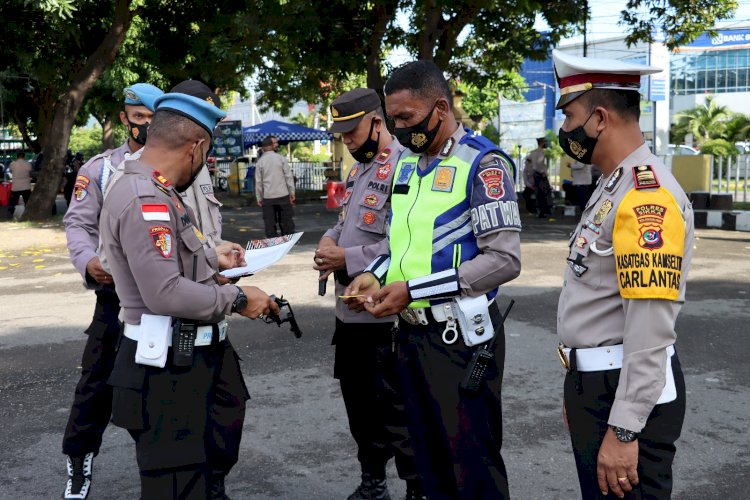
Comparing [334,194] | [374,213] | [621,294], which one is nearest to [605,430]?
[621,294]

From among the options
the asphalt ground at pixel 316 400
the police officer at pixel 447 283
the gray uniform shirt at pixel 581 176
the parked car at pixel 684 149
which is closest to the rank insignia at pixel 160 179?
the police officer at pixel 447 283

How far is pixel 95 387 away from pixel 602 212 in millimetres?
2687

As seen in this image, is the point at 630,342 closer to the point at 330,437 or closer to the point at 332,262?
the point at 332,262

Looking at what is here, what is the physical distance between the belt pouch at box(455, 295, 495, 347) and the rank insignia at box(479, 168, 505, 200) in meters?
0.38

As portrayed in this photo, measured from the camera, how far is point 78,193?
4215 mm

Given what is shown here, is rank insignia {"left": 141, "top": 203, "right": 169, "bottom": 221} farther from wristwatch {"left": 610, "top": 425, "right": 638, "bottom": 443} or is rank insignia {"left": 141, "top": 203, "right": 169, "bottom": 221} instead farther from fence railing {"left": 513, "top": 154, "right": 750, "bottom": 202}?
fence railing {"left": 513, "top": 154, "right": 750, "bottom": 202}

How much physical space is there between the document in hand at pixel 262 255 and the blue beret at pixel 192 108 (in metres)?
0.61

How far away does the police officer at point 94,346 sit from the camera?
4.00 m

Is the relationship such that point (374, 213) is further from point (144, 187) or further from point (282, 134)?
point (282, 134)

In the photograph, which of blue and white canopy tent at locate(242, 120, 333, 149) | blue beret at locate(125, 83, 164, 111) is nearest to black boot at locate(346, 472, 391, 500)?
blue beret at locate(125, 83, 164, 111)

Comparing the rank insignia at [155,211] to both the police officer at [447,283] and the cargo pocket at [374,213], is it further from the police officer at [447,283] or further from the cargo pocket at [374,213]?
the cargo pocket at [374,213]

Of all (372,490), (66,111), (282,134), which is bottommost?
(372,490)

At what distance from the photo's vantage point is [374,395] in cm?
401

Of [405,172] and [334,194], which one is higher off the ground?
[405,172]
